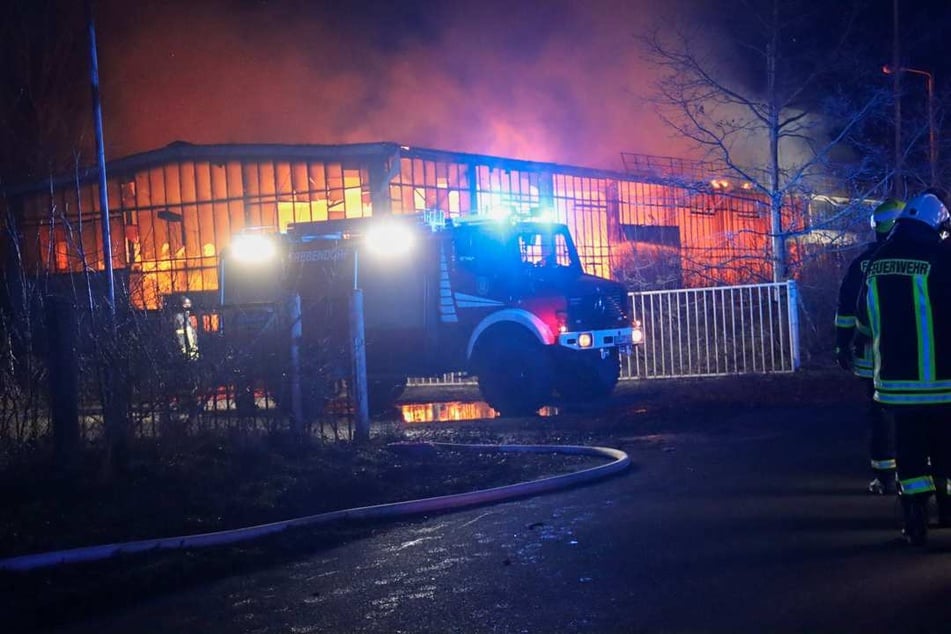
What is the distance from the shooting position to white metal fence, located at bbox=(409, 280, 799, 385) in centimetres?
1614

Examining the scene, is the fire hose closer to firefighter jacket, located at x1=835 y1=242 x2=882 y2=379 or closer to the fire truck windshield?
firefighter jacket, located at x1=835 y1=242 x2=882 y2=379

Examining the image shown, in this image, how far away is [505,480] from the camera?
8.10 metres

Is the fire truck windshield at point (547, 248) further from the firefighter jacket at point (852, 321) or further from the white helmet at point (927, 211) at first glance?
the white helmet at point (927, 211)

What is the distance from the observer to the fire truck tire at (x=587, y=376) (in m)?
13.8

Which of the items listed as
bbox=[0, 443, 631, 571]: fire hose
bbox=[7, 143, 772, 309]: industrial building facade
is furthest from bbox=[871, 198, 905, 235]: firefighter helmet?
bbox=[7, 143, 772, 309]: industrial building facade

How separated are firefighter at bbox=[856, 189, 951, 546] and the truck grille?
7.57 meters

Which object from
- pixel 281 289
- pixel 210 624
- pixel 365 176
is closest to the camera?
pixel 210 624

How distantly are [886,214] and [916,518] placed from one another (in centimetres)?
192

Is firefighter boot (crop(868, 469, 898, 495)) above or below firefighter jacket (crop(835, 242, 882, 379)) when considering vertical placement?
below

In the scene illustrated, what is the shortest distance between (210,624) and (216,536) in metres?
1.62

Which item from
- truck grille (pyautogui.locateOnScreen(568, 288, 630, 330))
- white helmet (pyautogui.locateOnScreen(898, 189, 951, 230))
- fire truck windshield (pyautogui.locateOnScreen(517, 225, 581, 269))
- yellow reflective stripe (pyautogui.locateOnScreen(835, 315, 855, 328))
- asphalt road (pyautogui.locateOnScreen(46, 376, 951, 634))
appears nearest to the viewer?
asphalt road (pyautogui.locateOnScreen(46, 376, 951, 634))

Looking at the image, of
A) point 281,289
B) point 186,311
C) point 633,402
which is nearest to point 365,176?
point 281,289

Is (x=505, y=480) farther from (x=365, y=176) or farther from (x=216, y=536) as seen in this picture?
(x=365, y=176)

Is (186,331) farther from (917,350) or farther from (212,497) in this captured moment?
(917,350)
